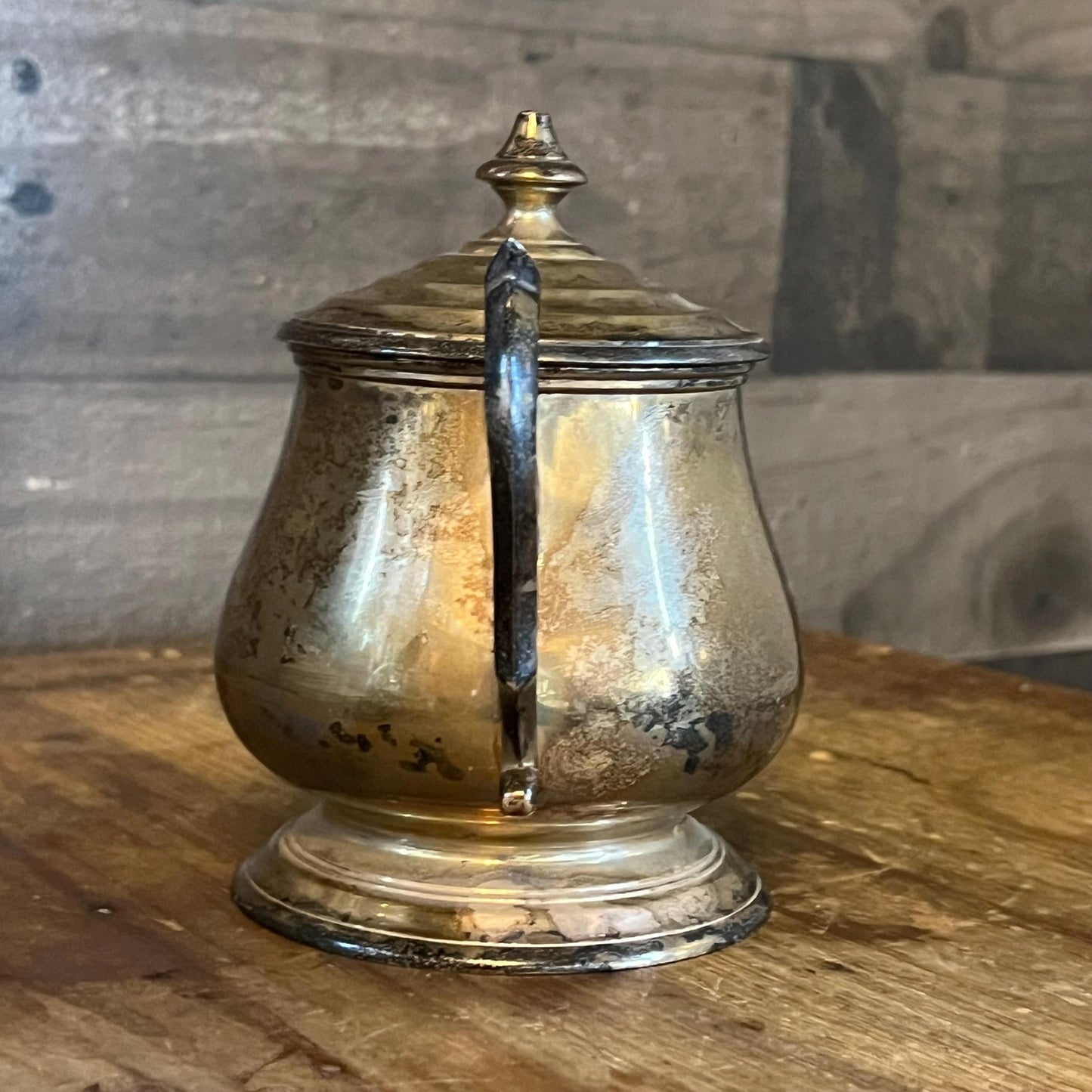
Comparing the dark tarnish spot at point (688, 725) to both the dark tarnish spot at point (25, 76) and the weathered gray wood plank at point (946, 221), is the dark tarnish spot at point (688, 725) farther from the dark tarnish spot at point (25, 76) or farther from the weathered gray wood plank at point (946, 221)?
the weathered gray wood plank at point (946, 221)

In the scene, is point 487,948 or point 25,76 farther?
point 25,76

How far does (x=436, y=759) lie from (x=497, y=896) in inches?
2.2

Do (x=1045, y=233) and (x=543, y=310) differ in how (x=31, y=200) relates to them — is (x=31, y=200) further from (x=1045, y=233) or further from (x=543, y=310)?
(x=1045, y=233)

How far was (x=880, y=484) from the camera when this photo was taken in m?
1.44

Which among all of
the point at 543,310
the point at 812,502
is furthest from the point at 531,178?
the point at 812,502

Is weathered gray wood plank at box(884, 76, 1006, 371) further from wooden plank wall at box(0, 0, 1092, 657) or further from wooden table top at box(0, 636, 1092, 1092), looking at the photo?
wooden table top at box(0, 636, 1092, 1092)

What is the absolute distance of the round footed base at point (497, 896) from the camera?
1.75 feet

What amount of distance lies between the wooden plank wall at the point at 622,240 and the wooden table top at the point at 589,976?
29 centimetres

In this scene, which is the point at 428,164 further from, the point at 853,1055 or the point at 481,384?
the point at 853,1055

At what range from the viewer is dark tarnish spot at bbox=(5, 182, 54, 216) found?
3.37 feet

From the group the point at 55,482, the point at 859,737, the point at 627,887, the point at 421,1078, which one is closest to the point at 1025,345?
the point at 859,737

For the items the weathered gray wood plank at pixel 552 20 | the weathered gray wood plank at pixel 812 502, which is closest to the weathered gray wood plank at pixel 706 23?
the weathered gray wood plank at pixel 552 20

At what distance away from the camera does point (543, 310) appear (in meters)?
0.52

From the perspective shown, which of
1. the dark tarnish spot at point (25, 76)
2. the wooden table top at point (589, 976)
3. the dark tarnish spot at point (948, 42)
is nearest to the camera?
the wooden table top at point (589, 976)
